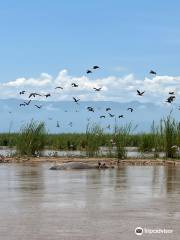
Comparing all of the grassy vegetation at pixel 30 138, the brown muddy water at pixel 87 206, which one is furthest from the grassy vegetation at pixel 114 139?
the brown muddy water at pixel 87 206

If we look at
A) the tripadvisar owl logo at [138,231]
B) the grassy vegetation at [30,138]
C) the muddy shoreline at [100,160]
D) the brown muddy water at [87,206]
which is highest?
the grassy vegetation at [30,138]

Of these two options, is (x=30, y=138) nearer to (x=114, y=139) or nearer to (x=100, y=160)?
(x=114, y=139)

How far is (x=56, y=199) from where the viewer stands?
44.7ft

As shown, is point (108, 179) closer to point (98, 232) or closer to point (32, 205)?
point (32, 205)

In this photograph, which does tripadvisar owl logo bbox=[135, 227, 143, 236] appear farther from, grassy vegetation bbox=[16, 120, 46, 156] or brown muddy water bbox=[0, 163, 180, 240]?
grassy vegetation bbox=[16, 120, 46, 156]

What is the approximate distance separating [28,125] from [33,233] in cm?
2179

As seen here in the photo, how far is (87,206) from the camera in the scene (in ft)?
40.9

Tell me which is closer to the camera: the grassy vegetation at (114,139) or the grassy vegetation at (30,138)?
the grassy vegetation at (114,139)

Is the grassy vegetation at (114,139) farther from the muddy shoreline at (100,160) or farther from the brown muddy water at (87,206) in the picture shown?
the brown muddy water at (87,206)

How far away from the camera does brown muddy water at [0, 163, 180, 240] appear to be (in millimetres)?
9719

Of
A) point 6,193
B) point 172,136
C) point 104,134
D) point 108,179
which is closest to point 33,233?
point 6,193

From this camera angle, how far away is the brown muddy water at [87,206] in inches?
383

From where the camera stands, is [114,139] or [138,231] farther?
[114,139]

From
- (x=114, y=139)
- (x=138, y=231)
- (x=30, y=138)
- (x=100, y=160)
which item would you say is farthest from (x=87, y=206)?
(x=30, y=138)
